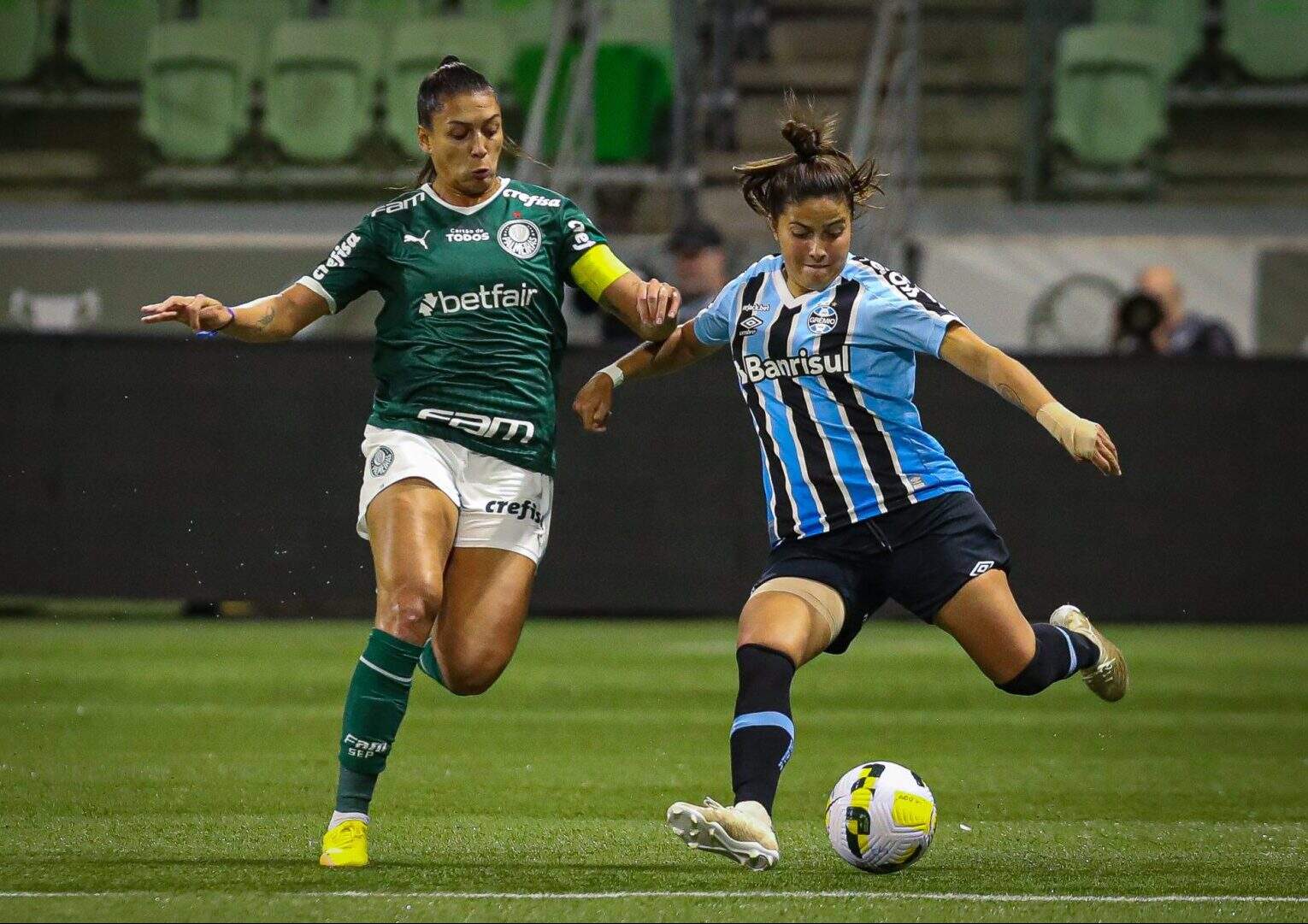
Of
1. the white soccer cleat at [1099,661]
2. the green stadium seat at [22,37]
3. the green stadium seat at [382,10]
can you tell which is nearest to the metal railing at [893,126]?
the green stadium seat at [382,10]

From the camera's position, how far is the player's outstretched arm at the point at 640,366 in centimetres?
613

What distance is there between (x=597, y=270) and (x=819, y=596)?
1177mm

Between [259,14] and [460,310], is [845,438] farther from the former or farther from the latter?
[259,14]

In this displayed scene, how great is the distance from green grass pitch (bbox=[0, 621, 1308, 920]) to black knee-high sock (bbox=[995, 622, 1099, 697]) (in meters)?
0.45

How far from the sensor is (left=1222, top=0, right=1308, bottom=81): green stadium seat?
16500mm

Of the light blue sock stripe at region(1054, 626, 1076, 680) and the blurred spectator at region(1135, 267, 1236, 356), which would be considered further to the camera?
the blurred spectator at region(1135, 267, 1236, 356)

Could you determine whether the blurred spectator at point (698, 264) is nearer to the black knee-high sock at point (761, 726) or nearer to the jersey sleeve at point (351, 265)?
the jersey sleeve at point (351, 265)

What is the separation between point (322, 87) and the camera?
1658 centimetres

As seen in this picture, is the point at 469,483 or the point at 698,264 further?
the point at 698,264

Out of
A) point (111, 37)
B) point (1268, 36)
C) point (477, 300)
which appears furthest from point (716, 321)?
point (111, 37)

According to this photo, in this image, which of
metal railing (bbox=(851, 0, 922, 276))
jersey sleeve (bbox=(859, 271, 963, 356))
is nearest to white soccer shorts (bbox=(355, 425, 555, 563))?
jersey sleeve (bbox=(859, 271, 963, 356))

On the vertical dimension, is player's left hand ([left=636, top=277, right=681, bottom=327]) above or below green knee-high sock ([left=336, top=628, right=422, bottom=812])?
above

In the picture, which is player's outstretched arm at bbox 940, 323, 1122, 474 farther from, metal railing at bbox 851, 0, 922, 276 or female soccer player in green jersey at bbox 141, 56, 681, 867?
metal railing at bbox 851, 0, 922, 276

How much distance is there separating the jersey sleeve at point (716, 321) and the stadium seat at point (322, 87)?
10.8m
